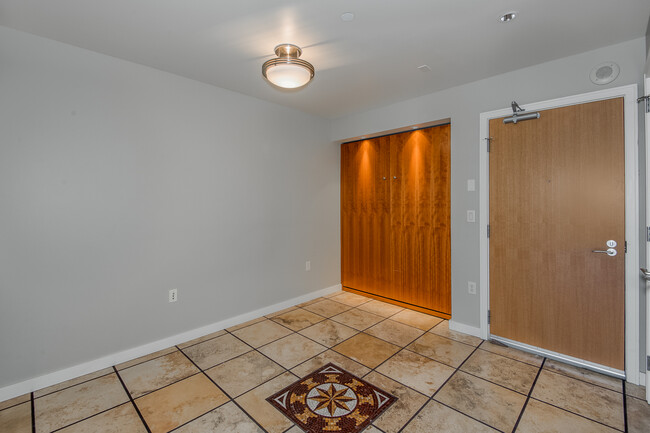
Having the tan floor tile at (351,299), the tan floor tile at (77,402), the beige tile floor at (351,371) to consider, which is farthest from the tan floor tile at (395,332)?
the tan floor tile at (77,402)

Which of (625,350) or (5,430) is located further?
(625,350)

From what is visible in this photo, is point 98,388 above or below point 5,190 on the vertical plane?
below

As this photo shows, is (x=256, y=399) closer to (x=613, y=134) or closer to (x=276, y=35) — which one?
(x=276, y=35)

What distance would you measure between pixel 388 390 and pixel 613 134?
2568mm

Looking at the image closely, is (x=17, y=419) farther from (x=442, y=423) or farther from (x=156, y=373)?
(x=442, y=423)

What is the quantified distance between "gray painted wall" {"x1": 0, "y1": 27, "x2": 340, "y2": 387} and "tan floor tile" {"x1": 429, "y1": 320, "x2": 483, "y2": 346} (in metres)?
1.84

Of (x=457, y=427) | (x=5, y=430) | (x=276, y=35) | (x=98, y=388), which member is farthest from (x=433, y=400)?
(x=276, y=35)

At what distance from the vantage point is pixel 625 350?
229 cm

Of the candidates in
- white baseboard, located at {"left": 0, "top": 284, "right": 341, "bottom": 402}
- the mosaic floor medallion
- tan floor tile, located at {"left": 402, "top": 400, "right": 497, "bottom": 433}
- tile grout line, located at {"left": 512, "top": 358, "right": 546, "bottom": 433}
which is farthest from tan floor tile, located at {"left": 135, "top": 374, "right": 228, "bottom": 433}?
tile grout line, located at {"left": 512, "top": 358, "right": 546, "bottom": 433}

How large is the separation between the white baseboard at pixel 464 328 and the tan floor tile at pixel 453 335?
0.03 meters

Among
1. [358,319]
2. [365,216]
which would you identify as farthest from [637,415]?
[365,216]

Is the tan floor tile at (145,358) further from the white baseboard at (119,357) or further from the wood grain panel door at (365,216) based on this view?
the wood grain panel door at (365,216)

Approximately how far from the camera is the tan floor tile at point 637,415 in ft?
5.86

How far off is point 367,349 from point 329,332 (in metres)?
0.49
